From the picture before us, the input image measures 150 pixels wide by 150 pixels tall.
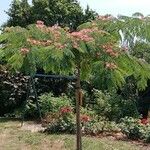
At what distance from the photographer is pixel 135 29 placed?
7.59 m

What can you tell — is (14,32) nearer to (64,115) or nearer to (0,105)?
(64,115)

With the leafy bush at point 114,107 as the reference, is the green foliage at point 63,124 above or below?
below

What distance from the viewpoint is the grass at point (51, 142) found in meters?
12.0

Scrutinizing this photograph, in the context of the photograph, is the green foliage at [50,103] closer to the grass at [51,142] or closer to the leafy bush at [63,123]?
the leafy bush at [63,123]

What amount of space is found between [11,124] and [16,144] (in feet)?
11.0

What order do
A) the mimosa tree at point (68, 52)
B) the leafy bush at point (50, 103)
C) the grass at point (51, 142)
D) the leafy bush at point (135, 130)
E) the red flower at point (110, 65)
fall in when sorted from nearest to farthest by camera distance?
the mimosa tree at point (68, 52), the red flower at point (110, 65), the grass at point (51, 142), the leafy bush at point (135, 130), the leafy bush at point (50, 103)

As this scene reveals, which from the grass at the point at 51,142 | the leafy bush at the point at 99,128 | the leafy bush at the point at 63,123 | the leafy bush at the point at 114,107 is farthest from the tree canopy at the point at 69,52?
the leafy bush at the point at 114,107

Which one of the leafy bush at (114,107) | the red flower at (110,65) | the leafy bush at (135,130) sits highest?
the red flower at (110,65)

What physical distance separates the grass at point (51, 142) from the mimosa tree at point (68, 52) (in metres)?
4.66

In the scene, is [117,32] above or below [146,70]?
above

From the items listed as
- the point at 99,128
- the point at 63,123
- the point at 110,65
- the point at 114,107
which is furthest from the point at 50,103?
the point at 110,65

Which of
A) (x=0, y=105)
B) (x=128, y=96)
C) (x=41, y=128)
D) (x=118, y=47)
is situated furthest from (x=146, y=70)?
(x=0, y=105)

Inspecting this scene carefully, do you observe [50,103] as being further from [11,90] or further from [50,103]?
[11,90]

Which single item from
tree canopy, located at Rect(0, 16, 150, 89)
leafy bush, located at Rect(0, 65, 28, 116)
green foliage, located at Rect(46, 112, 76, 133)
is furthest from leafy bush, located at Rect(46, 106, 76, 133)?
tree canopy, located at Rect(0, 16, 150, 89)
